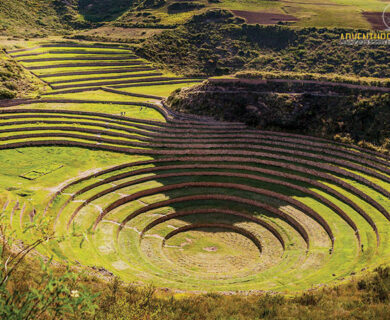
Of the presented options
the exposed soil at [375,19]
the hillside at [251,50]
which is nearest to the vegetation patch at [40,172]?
the hillside at [251,50]

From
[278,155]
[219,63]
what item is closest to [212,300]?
[278,155]

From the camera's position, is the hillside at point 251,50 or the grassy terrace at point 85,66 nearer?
the hillside at point 251,50

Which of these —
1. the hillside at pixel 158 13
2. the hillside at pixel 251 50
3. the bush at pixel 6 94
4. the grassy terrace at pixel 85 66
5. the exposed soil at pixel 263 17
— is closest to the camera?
the bush at pixel 6 94

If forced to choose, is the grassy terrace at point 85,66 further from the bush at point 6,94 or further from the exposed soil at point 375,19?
the exposed soil at point 375,19

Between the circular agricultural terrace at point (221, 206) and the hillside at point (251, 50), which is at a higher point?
the hillside at point (251, 50)

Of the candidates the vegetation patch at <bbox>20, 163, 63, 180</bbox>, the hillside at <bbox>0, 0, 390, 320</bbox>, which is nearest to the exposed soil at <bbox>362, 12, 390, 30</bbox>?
the hillside at <bbox>0, 0, 390, 320</bbox>

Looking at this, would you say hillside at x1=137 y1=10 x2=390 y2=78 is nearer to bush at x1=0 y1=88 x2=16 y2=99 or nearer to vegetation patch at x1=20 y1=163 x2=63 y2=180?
bush at x1=0 y1=88 x2=16 y2=99
